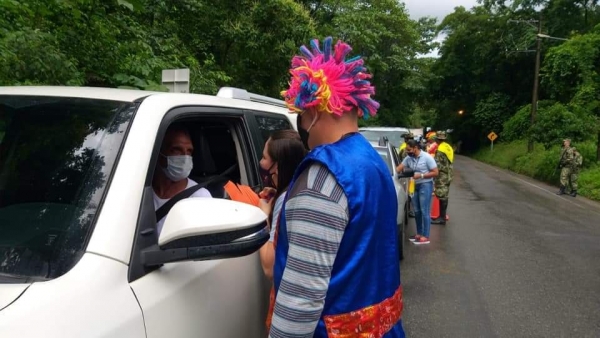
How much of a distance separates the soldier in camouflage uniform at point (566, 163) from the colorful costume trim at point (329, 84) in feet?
55.6

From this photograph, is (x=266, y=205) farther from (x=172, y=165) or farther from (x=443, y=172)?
(x=443, y=172)

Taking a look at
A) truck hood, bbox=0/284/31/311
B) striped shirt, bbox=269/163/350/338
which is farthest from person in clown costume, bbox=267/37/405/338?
truck hood, bbox=0/284/31/311

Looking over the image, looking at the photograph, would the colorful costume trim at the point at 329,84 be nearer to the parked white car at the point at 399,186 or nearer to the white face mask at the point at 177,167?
the white face mask at the point at 177,167

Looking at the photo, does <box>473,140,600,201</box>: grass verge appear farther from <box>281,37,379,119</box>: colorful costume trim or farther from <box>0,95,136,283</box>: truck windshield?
<box>0,95,136,283</box>: truck windshield

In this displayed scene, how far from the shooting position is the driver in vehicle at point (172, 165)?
8.29 ft

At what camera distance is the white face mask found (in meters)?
2.52

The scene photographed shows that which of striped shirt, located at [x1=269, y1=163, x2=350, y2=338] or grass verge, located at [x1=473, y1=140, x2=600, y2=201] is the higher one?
striped shirt, located at [x1=269, y1=163, x2=350, y2=338]

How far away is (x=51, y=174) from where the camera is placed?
181 centimetres

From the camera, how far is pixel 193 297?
1719 mm

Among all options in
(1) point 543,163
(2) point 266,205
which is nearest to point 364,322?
(2) point 266,205

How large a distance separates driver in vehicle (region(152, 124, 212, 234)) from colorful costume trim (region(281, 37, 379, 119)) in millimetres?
837

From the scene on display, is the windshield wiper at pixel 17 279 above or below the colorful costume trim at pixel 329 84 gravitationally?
below

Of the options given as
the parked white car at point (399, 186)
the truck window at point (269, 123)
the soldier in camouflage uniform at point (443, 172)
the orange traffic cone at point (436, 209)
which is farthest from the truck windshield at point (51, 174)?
the orange traffic cone at point (436, 209)

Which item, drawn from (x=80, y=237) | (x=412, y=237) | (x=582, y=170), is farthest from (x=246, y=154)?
(x=582, y=170)
